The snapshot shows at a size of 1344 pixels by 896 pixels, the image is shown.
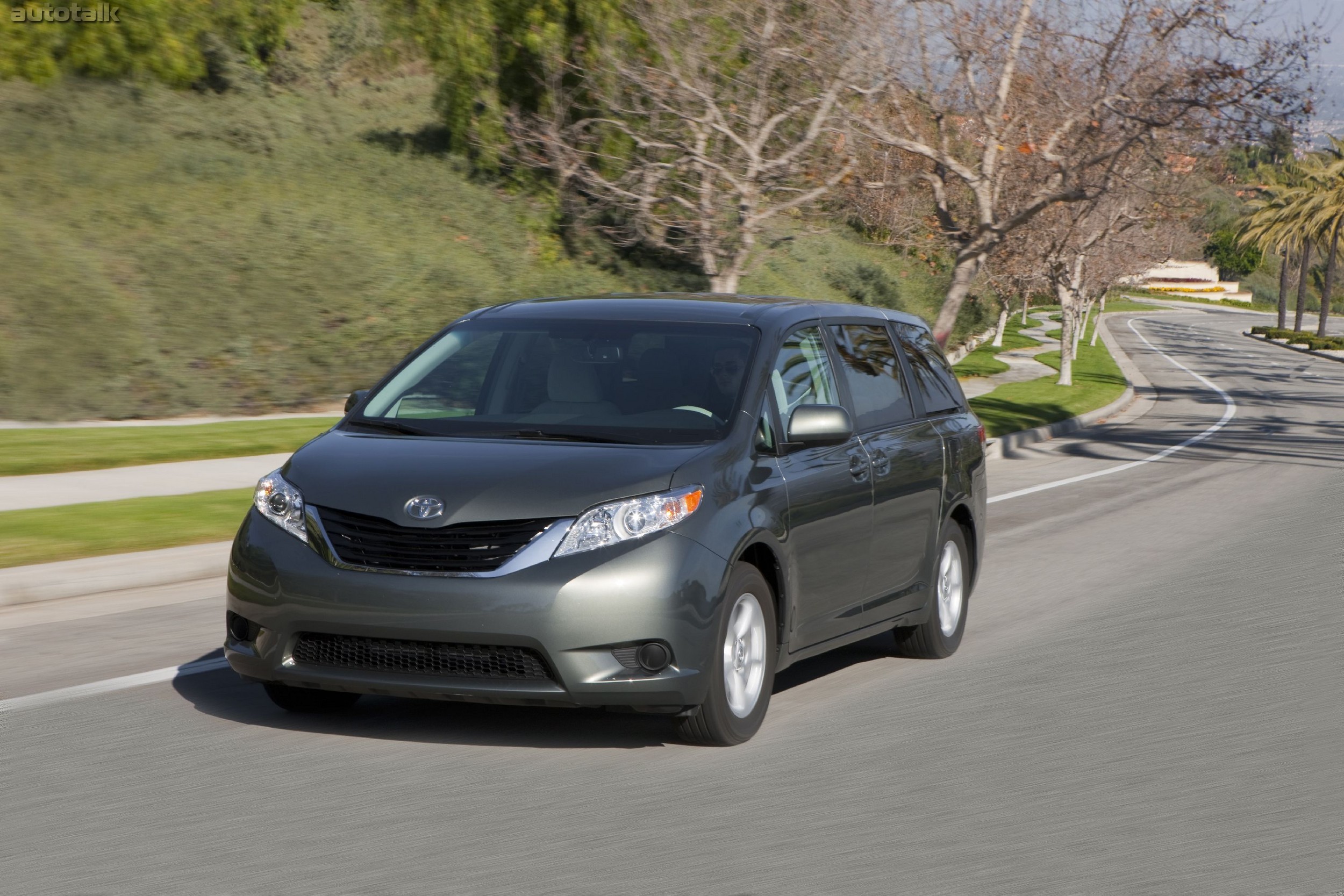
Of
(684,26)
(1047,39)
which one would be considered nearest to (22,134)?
(684,26)

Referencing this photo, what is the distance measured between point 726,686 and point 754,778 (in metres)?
0.42

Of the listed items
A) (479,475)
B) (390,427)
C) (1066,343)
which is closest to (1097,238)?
(1066,343)

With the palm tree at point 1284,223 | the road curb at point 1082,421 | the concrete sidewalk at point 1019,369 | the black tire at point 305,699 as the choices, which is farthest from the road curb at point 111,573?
the palm tree at point 1284,223

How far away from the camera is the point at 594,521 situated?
5.77 metres

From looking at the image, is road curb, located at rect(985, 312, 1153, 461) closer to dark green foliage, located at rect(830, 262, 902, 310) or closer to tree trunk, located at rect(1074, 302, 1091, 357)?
tree trunk, located at rect(1074, 302, 1091, 357)

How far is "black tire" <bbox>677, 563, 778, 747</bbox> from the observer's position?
6.05 metres

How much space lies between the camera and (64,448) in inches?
636

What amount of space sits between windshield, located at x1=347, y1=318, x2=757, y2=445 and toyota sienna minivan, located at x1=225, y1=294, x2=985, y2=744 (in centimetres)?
1

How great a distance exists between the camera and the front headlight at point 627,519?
574 centimetres

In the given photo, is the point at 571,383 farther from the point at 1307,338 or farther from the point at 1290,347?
the point at 1307,338

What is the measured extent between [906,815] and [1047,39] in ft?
64.5

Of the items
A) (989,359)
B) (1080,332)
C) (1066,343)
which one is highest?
(1066,343)

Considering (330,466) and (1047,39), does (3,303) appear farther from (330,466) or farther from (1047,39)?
(330,466)

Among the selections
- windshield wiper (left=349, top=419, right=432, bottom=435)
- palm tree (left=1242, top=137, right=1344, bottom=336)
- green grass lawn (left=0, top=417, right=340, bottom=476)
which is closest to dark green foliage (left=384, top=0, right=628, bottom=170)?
green grass lawn (left=0, top=417, right=340, bottom=476)
